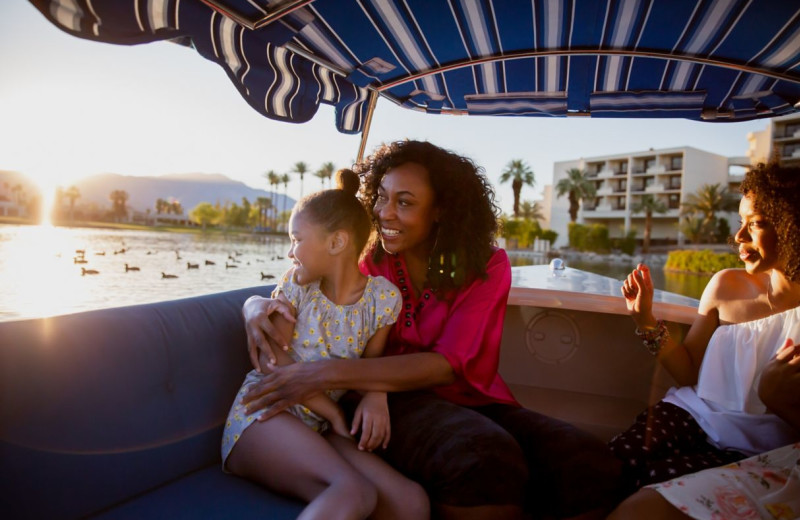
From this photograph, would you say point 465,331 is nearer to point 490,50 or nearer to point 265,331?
point 265,331

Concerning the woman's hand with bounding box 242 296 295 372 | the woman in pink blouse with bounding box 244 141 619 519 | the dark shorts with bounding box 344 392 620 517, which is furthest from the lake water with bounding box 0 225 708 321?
the dark shorts with bounding box 344 392 620 517

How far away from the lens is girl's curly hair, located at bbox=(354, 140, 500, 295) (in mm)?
2221

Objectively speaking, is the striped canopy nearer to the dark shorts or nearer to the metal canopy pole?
the metal canopy pole

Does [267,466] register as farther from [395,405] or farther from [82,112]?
[82,112]

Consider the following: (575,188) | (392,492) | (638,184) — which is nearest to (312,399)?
(392,492)

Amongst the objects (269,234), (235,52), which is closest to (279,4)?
(235,52)

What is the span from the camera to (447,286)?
220 cm

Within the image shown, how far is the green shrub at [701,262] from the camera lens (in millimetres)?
27130

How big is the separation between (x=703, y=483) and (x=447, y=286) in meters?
1.14

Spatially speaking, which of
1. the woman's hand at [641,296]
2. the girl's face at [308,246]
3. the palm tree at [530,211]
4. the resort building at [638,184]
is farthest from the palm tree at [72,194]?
the palm tree at [530,211]

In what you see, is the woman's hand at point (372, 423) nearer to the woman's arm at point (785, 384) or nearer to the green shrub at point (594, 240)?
the woman's arm at point (785, 384)

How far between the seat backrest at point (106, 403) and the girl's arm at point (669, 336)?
1.84m

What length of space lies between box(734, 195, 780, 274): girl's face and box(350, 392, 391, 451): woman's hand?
1697 millimetres

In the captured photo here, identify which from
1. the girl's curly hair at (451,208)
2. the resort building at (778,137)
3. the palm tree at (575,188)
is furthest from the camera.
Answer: the palm tree at (575,188)
